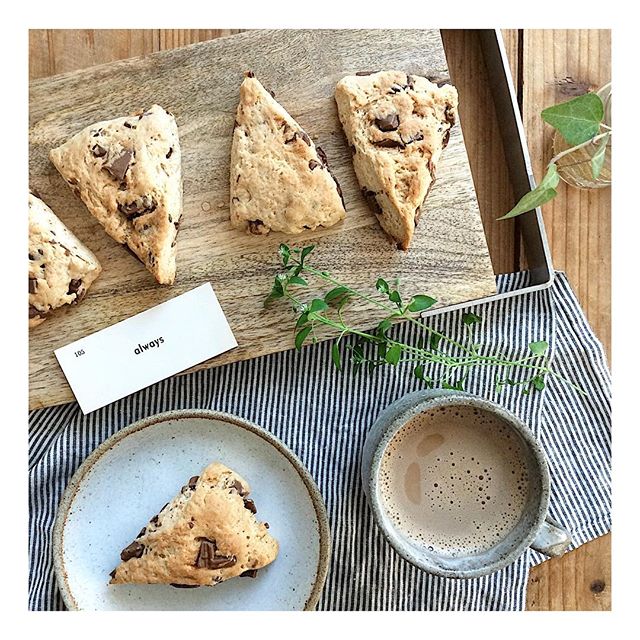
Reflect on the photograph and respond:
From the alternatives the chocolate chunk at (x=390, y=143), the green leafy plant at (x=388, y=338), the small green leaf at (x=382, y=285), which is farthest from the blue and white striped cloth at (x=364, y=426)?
the chocolate chunk at (x=390, y=143)

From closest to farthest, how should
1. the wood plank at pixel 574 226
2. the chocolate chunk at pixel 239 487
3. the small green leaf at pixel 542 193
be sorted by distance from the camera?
1. the small green leaf at pixel 542 193
2. the chocolate chunk at pixel 239 487
3. the wood plank at pixel 574 226

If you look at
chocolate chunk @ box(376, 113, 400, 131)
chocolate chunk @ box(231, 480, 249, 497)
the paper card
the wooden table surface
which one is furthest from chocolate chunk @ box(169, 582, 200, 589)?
chocolate chunk @ box(376, 113, 400, 131)

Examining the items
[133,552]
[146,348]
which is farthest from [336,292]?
[133,552]

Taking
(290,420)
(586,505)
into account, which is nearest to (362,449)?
(290,420)

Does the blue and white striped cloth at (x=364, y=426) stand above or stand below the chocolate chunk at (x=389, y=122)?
below

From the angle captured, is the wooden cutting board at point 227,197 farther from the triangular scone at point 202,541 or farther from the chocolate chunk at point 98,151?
the triangular scone at point 202,541

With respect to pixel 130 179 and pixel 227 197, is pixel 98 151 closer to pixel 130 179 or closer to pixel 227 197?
pixel 130 179

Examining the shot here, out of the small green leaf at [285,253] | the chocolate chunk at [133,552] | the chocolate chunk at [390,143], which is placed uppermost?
the chocolate chunk at [390,143]

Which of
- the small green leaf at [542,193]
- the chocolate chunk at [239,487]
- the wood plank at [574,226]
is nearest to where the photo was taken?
the small green leaf at [542,193]
